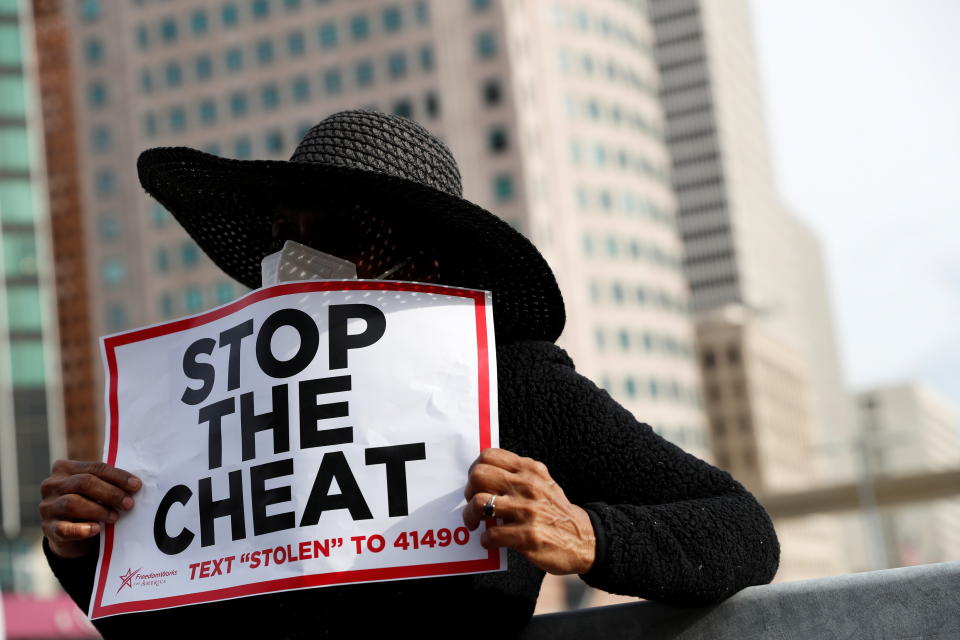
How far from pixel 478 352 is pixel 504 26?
2798 inches

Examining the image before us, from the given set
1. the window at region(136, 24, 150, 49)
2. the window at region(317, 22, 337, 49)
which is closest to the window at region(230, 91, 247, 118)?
the window at region(317, 22, 337, 49)

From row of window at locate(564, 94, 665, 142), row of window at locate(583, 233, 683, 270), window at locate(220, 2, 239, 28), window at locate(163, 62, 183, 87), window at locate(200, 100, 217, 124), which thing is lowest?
row of window at locate(583, 233, 683, 270)

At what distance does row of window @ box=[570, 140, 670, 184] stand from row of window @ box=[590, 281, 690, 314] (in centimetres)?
789

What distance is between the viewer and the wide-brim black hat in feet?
7.07

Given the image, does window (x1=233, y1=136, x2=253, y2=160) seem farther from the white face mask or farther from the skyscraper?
the white face mask

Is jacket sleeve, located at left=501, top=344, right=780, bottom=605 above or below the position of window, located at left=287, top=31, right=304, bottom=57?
below

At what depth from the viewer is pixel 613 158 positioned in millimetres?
84250

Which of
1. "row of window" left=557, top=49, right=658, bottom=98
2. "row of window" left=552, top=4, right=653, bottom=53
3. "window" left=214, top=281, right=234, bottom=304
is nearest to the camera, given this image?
"window" left=214, top=281, right=234, bottom=304

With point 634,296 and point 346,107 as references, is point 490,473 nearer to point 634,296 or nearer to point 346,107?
point 346,107

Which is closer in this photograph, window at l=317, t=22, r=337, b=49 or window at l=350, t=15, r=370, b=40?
window at l=350, t=15, r=370, b=40

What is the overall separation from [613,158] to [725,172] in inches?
2445

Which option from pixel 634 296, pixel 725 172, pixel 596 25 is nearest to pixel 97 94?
pixel 596 25

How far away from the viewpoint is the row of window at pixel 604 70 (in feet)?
268

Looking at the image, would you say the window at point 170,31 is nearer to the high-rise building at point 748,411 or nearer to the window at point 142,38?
the window at point 142,38
